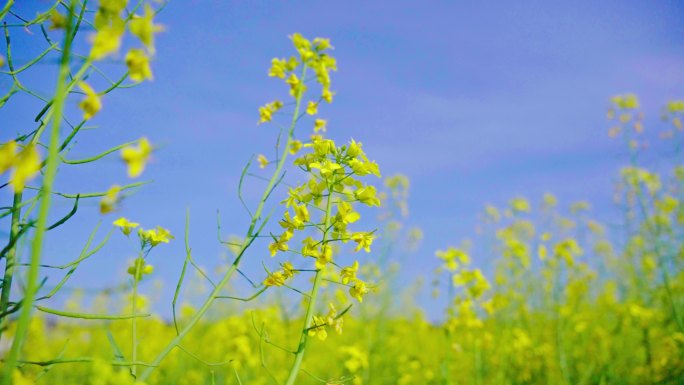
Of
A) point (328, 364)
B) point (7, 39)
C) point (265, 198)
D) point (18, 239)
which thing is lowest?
point (328, 364)

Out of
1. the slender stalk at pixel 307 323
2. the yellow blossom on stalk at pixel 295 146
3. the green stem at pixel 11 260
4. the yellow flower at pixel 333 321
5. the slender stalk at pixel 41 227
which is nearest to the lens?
the slender stalk at pixel 41 227

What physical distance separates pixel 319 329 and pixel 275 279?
0.23 meters

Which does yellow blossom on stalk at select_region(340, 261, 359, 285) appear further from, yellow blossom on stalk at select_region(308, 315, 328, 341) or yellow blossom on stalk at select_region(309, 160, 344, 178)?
yellow blossom on stalk at select_region(309, 160, 344, 178)

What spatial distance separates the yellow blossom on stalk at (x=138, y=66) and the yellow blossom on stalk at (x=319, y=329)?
3.25ft

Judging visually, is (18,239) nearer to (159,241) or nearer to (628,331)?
(159,241)

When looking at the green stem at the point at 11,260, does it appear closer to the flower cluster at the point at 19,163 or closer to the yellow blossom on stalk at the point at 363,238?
the flower cluster at the point at 19,163

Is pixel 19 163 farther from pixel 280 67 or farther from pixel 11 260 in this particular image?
pixel 280 67

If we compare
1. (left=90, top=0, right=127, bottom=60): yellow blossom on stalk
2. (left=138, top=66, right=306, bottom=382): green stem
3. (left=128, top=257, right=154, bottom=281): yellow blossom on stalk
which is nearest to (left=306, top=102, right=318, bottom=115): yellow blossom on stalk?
(left=138, top=66, right=306, bottom=382): green stem

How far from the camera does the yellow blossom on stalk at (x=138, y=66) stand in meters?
0.80

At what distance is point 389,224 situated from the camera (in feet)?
17.5

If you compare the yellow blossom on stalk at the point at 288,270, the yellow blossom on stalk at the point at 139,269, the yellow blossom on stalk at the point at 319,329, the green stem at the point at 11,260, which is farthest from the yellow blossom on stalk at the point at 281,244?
the green stem at the point at 11,260

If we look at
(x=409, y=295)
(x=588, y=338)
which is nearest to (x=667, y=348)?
(x=588, y=338)

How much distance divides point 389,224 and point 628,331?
3.71 metres

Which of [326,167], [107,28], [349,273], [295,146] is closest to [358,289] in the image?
[349,273]
